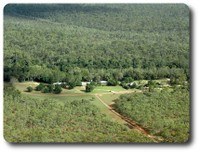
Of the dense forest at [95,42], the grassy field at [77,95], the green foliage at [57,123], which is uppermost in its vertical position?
the dense forest at [95,42]

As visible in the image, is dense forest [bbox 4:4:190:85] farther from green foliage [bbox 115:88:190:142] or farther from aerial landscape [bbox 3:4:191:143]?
green foliage [bbox 115:88:190:142]

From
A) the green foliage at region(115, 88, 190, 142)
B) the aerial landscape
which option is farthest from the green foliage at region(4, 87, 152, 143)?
the green foliage at region(115, 88, 190, 142)

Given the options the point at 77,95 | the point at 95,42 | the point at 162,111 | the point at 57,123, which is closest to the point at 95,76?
the point at 77,95

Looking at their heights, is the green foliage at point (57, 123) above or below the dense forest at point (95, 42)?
below

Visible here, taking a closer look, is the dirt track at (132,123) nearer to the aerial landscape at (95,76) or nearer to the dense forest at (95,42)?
the aerial landscape at (95,76)

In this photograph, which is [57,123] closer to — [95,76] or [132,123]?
[95,76]

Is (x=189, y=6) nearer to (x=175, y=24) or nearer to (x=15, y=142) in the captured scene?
(x=175, y=24)

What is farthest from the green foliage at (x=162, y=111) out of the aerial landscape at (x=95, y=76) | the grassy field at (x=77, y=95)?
the grassy field at (x=77, y=95)
